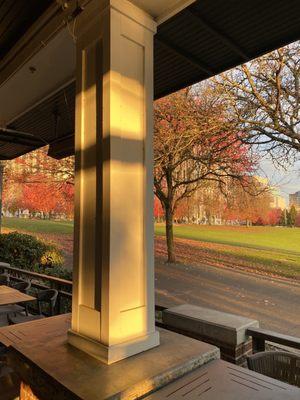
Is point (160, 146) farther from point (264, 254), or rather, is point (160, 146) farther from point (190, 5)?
point (264, 254)

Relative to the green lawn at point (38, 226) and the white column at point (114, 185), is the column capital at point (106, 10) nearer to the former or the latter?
the white column at point (114, 185)

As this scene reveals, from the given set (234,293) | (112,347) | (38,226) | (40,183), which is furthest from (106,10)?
(38,226)

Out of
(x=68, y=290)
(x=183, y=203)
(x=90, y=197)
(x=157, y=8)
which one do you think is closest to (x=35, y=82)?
(x=157, y=8)

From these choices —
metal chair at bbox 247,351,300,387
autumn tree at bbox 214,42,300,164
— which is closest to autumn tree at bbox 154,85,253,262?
autumn tree at bbox 214,42,300,164

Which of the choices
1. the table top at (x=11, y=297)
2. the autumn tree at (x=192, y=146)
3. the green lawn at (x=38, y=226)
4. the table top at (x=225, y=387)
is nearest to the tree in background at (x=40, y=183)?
the green lawn at (x=38, y=226)

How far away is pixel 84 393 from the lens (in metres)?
1.37

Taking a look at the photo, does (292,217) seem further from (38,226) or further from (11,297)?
(38,226)

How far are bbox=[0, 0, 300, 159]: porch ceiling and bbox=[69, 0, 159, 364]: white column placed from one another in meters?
0.36

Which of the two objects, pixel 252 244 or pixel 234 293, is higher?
pixel 252 244

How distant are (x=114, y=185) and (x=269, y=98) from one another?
20.4 feet

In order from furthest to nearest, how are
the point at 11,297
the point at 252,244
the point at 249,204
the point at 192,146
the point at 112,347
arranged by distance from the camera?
1. the point at 252,244
2. the point at 249,204
3. the point at 192,146
4. the point at 11,297
5. the point at 112,347

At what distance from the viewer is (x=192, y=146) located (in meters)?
9.34

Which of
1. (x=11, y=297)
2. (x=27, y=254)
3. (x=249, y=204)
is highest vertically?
(x=249, y=204)

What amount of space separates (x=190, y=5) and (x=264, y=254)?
13.3 m
